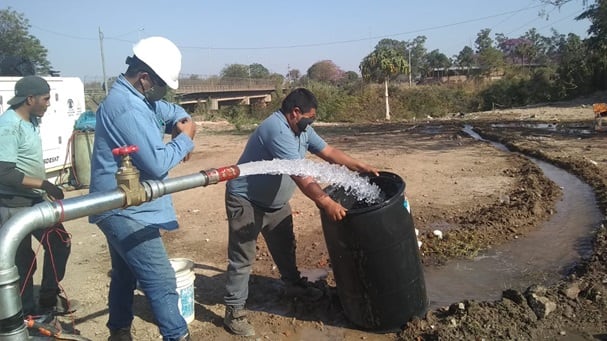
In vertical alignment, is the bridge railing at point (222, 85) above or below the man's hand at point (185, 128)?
above

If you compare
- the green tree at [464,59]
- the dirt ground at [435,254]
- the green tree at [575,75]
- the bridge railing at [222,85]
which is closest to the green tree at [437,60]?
the green tree at [464,59]

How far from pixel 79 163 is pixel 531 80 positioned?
3047 centimetres

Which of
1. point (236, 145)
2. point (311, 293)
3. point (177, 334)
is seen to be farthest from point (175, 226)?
point (236, 145)

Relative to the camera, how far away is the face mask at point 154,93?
8.36 ft

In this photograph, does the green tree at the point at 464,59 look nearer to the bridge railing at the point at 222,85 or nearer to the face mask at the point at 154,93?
the bridge railing at the point at 222,85

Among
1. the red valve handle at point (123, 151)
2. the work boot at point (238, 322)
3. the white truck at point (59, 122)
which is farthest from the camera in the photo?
the white truck at point (59, 122)

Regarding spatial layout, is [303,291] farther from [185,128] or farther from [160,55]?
[160,55]

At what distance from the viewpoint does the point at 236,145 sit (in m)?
14.4

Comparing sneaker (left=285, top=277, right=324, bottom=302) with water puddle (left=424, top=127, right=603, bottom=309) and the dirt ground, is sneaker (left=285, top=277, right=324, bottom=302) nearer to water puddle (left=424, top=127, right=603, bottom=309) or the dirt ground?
the dirt ground

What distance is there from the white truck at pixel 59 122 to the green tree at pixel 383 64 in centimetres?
2003

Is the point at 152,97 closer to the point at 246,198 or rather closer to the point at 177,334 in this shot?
the point at 246,198

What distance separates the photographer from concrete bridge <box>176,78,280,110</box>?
36716mm

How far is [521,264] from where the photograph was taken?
4512 mm

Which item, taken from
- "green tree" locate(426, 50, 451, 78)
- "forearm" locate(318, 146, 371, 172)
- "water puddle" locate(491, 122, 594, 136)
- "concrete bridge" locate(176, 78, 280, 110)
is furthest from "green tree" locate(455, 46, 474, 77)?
"forearm" locate(318, 146, 371, 172)
